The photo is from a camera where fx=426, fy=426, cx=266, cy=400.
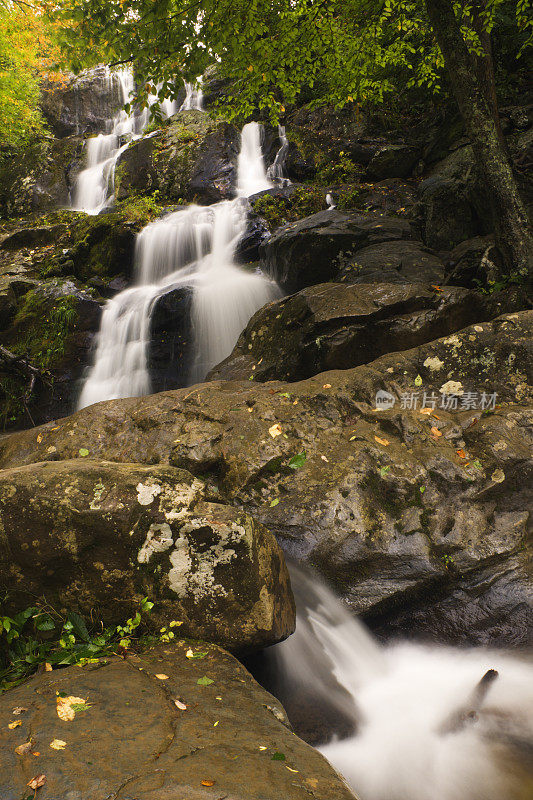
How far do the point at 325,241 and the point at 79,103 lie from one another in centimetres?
2164

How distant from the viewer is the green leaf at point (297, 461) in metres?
3.78

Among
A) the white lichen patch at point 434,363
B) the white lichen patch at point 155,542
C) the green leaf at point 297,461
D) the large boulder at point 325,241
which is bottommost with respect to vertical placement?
the white lichen patch at point 155,542

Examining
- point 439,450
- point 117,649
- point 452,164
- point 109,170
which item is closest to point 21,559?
point 117,649

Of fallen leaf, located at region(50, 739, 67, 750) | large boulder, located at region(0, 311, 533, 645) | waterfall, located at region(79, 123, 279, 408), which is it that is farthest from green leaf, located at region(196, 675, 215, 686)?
waterfall, located at region(79, 123, 279, 408)

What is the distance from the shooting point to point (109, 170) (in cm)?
1647

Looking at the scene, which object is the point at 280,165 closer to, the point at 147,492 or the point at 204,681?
the point at 147,492

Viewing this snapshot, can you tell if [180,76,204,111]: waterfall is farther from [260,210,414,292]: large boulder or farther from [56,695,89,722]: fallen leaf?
[56,695,89,722]: fallen leaf

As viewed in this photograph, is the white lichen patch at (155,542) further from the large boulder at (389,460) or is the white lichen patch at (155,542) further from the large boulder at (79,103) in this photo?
the large boulder at (79,103)

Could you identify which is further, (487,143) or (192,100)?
(192,100)

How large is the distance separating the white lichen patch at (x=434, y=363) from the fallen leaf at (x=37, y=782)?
166 inches

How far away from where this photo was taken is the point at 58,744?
5.12ft

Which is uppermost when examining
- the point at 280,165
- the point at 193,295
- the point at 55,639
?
the point at 280,165

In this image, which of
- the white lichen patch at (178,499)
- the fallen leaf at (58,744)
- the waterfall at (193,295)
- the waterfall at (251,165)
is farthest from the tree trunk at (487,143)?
the waterfall at (251,165)

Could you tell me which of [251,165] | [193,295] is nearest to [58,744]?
A: [193,295]
